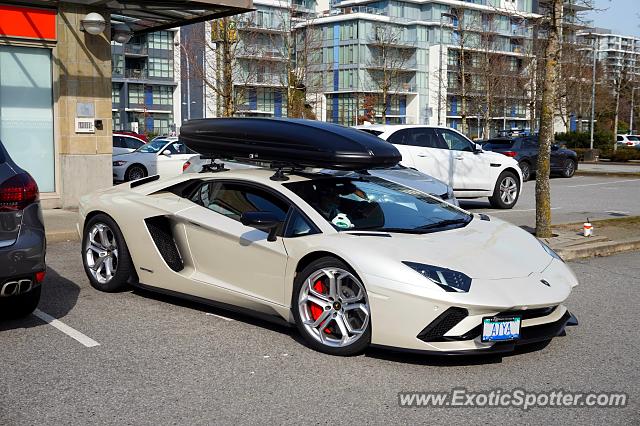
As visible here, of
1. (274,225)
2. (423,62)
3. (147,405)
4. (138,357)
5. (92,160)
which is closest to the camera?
(147,405)

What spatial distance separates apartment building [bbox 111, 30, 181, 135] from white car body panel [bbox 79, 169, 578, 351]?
72.0m

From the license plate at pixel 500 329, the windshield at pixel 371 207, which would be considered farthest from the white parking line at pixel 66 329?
the license plate at pixel 500 329

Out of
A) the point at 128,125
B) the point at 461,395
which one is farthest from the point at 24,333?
the point at 128,125

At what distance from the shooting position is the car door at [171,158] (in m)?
21.9

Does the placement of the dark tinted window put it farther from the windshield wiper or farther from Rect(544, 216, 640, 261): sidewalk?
the windshield wiper

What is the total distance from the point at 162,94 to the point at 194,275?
75898mm

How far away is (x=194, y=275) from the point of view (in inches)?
263

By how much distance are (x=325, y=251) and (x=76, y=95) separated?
30.9 feet

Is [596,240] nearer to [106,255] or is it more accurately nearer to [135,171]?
[106,255]

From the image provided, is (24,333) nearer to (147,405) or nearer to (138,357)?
(138,357)

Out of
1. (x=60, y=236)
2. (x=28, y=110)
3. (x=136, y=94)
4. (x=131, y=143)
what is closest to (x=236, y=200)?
(x=60, y=236)

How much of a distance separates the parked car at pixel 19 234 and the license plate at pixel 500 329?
3267mm

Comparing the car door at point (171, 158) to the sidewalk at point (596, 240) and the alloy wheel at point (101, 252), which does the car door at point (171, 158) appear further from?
the alloy wheel at point (101, 252)

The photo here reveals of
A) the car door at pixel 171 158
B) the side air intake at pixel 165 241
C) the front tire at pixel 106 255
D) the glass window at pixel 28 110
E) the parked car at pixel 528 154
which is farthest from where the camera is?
the parked car at pixel 528 154
